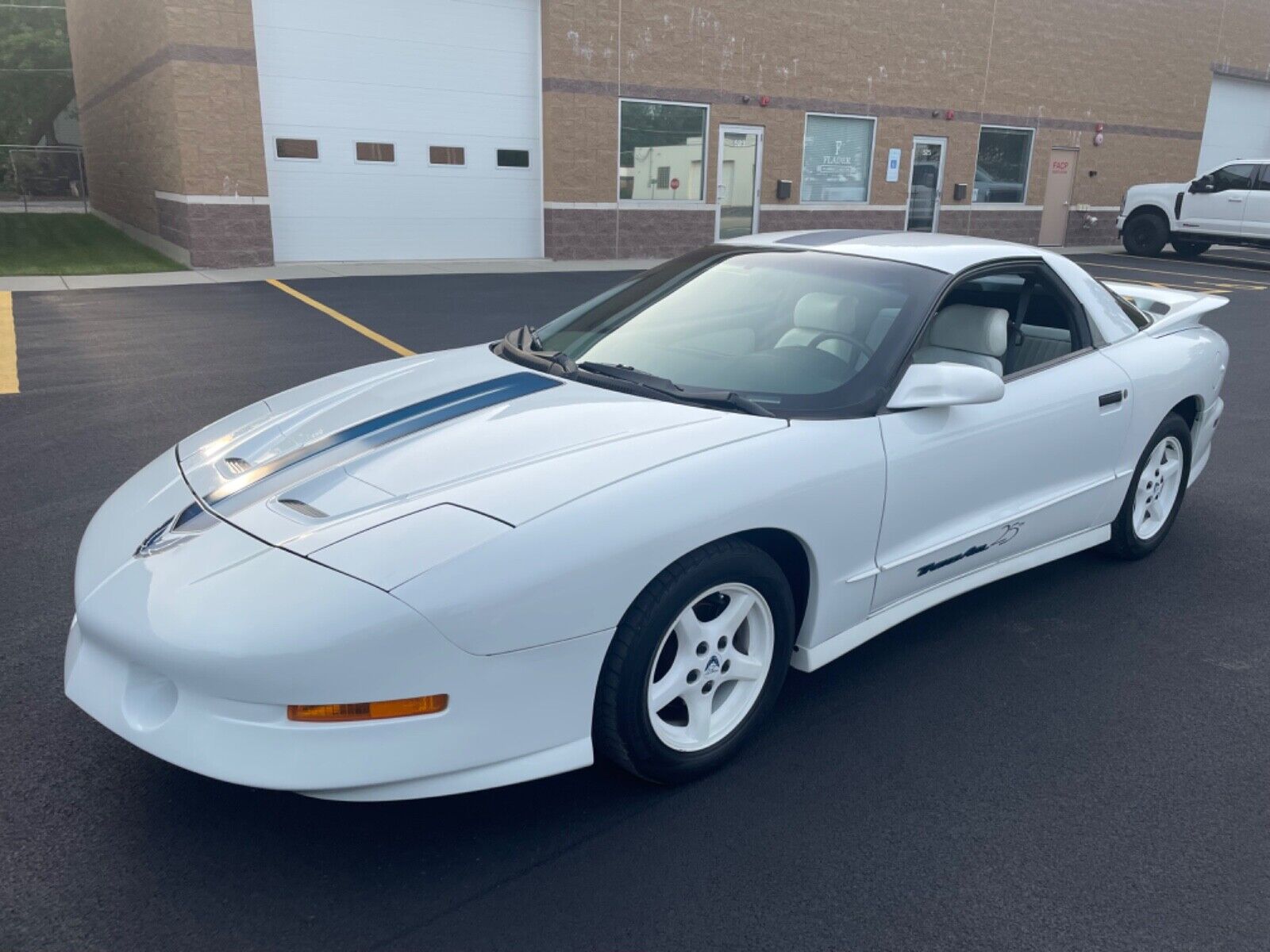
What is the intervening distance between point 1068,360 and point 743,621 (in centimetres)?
188

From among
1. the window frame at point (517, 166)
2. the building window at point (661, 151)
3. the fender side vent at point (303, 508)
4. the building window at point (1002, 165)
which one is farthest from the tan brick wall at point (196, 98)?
the building window at point (1002, 165)

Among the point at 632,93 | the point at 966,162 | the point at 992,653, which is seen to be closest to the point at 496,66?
the point at 632,93

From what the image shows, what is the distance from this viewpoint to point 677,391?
10.1ft

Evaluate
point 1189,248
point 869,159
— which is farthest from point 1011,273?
point 1189,248

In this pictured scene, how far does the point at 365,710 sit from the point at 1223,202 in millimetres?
21185

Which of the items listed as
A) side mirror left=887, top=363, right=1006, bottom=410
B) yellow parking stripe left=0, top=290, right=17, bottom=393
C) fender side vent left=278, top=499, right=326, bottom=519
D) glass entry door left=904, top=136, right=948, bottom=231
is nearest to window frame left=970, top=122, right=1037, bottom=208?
glass entry door left=904, top=136, right=948, bottom=231

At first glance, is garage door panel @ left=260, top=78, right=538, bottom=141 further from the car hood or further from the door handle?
the door handle

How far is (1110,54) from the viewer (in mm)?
22547

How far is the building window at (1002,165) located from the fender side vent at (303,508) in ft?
70.7

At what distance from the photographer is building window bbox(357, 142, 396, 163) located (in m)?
15.5

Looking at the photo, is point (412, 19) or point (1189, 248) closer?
point (412, 19)

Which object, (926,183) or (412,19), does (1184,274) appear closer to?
(926,183)

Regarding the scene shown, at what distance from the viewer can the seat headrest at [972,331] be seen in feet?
12.4

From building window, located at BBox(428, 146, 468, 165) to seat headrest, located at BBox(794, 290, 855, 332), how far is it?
1386cm
